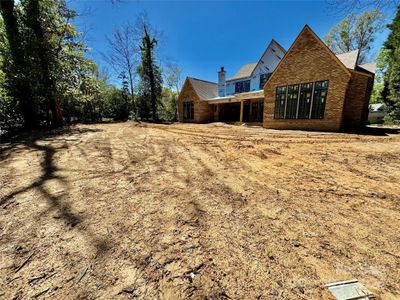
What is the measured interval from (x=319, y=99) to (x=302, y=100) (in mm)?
874

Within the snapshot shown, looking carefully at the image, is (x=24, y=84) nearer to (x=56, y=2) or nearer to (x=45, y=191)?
(x=56, y=2)

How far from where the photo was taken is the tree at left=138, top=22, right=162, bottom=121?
747 inches

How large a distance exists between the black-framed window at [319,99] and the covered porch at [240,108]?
3732 millimetres

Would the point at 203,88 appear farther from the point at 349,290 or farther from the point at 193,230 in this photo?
the point at 349,290

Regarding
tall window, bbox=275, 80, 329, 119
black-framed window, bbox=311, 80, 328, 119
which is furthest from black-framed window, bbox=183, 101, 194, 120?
black-framed window, bbox=311, 80, 328, 119

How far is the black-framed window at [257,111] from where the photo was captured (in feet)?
52.7

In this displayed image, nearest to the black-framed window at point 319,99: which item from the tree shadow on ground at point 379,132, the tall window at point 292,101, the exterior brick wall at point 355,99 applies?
the tall window at point 292,101

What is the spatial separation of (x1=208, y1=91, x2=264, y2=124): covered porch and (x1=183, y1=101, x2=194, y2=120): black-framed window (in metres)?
2.30

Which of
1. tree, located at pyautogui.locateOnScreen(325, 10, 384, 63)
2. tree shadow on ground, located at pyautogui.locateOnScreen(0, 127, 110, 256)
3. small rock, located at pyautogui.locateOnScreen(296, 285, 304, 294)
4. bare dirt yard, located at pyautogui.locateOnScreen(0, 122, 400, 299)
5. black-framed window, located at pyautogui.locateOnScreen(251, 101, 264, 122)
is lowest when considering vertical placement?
small rock, located at pyautogui.locateOnScreen(296, 285, 304, 294)

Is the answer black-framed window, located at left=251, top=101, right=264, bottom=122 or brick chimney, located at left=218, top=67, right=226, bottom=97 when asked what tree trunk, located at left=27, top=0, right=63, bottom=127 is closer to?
black-framed window, located at left=251, top=101, right=264, bottom=122

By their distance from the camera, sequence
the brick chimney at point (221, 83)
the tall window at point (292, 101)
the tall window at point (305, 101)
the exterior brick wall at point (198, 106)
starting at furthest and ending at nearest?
the brick chimney at point (221, 83) < the exterior brick wall at point (198, 106) < the tall window at point (292, 101) < the tall window at point (305, 101)

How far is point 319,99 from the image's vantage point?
9.65 m

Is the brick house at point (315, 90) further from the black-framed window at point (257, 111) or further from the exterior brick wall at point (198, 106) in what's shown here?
the exterior brick wall at point (198, 106)

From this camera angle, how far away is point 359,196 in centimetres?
272
